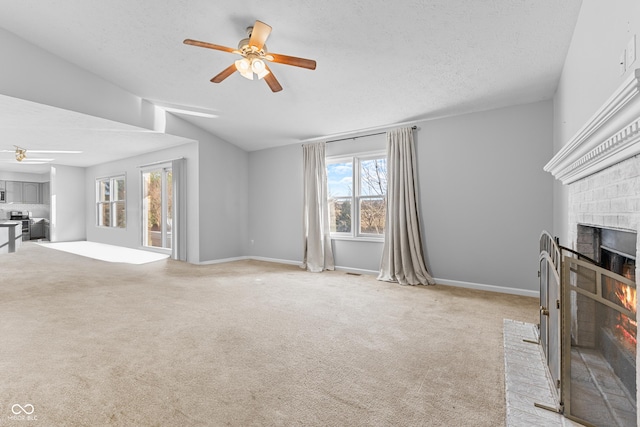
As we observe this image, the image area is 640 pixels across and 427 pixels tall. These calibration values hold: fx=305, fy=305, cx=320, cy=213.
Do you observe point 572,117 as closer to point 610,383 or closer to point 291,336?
point 610,383

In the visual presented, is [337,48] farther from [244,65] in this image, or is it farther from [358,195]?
[358,195]

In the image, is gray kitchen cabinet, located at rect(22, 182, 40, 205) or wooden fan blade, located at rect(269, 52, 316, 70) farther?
gray kitchen cabinet, located at rect(22, 182, 40, 205)

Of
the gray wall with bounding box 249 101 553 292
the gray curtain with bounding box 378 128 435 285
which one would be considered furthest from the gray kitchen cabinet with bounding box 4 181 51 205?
the gray wall with bounding box 249 101 553 292

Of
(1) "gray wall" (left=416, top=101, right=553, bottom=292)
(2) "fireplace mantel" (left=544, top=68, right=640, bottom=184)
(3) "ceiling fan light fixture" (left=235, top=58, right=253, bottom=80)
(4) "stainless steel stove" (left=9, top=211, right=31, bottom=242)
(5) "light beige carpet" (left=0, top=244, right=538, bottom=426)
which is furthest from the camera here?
(4) "stainless steel stove" (left=9, top=211, right=31, bottom=242)

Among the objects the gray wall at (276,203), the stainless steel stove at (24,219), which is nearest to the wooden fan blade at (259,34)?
the gray wall at (276,203)

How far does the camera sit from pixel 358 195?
16.7 ft

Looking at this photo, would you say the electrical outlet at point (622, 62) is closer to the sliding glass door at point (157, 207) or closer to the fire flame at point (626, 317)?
the fire flame at point (626, 317)

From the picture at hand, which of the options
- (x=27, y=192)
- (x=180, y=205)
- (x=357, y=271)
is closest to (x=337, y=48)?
(x=357, y=271)

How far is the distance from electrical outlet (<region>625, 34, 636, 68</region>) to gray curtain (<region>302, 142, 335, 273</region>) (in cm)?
407

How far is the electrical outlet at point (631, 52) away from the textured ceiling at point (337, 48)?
3.90ft

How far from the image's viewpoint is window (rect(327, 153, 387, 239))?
492cm

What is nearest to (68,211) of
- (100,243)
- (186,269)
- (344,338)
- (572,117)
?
(100,243)

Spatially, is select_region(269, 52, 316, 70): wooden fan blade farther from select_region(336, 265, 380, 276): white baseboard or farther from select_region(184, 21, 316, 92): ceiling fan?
select_region(336, 265, 380, 276): white baseboard

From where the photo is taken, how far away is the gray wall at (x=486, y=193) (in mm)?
3646
